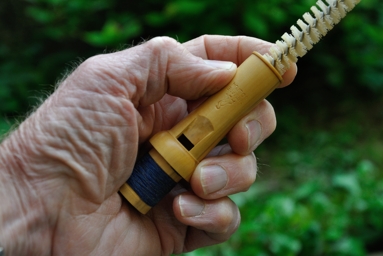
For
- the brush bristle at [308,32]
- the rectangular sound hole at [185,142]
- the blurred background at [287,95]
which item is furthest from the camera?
the blurred background at [287,95]

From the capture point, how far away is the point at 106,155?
1.09 meters

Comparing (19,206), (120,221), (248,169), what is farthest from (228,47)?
(19,206)

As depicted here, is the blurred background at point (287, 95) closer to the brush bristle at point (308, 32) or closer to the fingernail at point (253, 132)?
the fingernail at point (253, 132)

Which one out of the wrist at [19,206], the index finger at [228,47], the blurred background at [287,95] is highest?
the wrist at [19,206]

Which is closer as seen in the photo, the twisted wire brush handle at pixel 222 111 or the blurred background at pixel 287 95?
the twisted wire brush handle at pixel 222 111

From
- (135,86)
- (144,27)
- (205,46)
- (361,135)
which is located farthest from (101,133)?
(361,135)

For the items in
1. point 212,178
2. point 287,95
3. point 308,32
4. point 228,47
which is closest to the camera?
point 308,32

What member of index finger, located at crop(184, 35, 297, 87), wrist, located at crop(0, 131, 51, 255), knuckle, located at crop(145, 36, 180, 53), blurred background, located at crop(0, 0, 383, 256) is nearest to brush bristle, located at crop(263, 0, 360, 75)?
index finger, located at crop(184, 35, 297, 87)

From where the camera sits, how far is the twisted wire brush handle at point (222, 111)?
101 cm

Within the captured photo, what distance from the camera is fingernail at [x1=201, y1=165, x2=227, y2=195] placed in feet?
3.67

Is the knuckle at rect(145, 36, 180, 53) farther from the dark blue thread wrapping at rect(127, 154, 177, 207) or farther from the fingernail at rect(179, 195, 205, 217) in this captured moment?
the fingernail at rect(179, 195, 205, 217)

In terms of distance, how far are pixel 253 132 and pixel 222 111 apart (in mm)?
138

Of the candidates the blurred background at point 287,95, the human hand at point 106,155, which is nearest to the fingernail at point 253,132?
the human hand at point 106,155

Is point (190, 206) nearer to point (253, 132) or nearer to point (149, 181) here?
point (149, 181)
